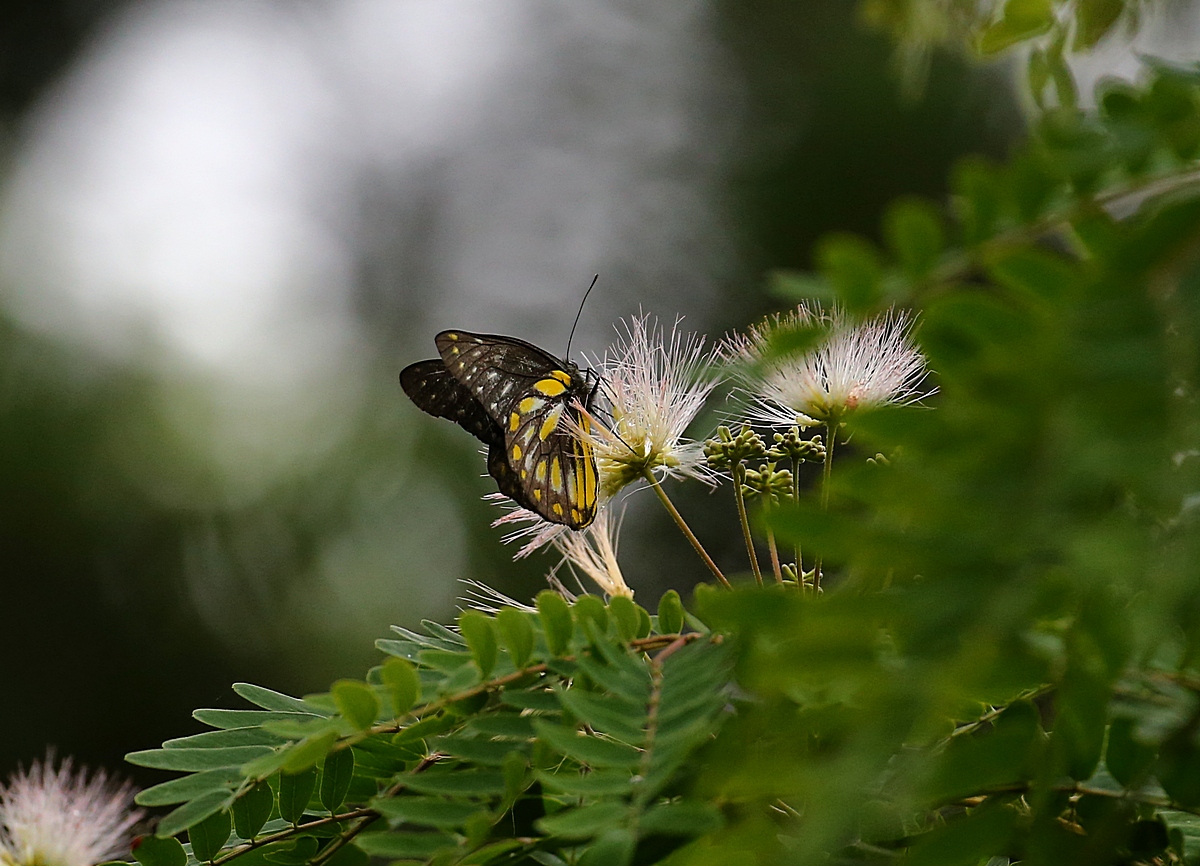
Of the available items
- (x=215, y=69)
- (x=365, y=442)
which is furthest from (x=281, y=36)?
(x=365, y=442)

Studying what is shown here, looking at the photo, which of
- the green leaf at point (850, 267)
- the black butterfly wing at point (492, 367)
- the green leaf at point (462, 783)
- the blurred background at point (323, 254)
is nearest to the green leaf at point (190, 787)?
the green leaf at point (462, 783)

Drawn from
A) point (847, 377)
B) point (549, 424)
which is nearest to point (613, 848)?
point (847, 377)

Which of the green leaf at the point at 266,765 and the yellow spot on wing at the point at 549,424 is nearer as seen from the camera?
the green leaf at the point at 266,765

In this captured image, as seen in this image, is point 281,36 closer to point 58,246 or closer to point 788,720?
point 58,246

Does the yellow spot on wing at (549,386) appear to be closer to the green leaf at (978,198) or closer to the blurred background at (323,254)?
the green leaf at (978,198)

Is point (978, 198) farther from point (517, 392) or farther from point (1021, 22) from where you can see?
point (517, 392)

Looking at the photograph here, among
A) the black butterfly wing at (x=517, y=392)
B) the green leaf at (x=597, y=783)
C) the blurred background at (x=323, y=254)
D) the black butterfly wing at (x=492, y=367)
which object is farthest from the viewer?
the blurred background at (x=323, y=254)

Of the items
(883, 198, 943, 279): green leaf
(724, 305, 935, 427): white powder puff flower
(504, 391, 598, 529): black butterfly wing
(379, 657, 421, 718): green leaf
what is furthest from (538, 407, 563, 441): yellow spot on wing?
(883, 198, 943, 279): green leaf
